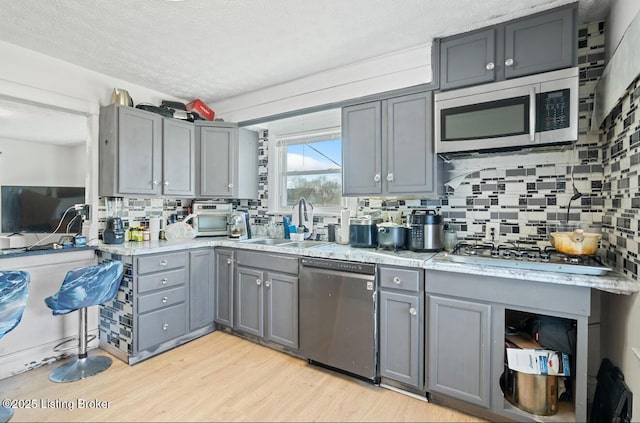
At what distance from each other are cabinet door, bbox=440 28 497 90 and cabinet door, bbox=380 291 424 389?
4.87ft

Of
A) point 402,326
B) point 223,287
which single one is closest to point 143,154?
point 223,287

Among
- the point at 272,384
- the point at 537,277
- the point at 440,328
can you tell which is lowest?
the point at 272,384

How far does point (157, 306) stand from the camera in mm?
2600

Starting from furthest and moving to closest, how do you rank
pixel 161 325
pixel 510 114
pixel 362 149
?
pixel 161 325, pixel 362 149, pixel 510 114

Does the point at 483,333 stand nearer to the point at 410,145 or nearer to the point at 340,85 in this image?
the point at 410,145

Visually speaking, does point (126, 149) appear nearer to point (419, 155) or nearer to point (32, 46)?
point (32, 46)

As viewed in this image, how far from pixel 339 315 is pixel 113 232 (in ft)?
6.94

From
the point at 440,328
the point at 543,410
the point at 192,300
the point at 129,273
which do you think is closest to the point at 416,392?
the point at 440,328

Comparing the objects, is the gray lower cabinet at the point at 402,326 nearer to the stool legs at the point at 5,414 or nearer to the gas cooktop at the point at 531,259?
the gas cooktop at the point at 531,259

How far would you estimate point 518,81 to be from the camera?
1.92 metres

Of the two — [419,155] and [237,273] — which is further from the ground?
[419,155]

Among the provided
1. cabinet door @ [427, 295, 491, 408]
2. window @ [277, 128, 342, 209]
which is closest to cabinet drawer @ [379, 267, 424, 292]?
cabinet door @ [427, 295, 491, 408]

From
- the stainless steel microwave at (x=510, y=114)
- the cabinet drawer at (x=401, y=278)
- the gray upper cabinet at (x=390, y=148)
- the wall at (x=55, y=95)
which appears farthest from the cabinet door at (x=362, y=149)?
the wall at (x=55, y=95)

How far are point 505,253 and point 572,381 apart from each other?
818mm
